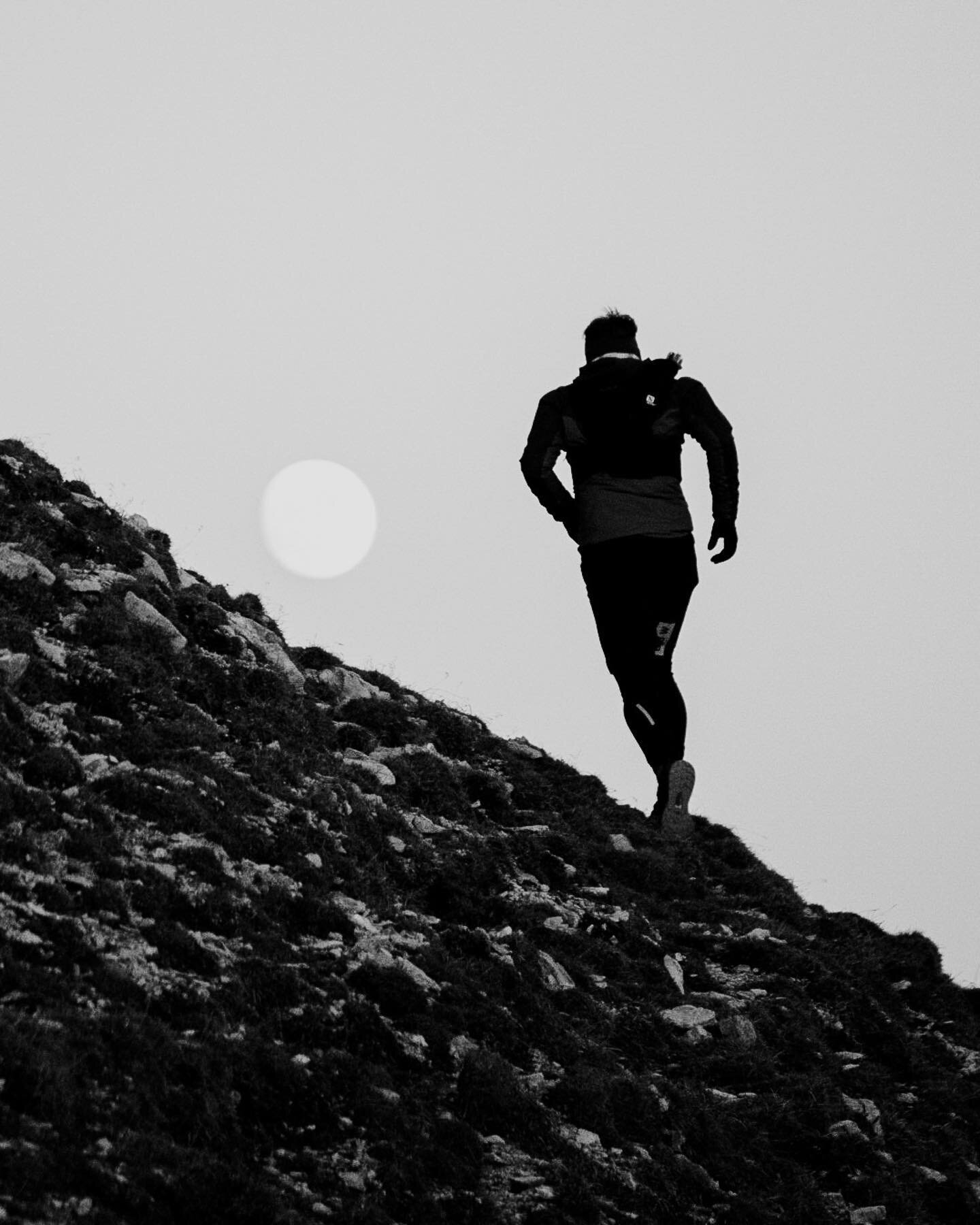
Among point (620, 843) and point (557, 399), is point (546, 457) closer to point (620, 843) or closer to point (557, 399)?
point (557, 399)

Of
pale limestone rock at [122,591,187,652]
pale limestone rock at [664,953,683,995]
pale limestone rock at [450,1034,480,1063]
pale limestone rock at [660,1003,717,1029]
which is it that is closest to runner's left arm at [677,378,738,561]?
pale limestone rock at [664,953,683,995]

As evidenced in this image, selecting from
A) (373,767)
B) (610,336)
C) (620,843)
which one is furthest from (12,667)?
(620,843)

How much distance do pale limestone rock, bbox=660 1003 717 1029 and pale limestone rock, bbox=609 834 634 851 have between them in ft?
10.4

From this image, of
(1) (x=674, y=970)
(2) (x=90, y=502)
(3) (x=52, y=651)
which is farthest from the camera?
(2) (x=90, y=502)

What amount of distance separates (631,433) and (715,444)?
71 centimetres

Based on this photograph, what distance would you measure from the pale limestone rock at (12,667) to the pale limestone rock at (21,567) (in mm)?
1598

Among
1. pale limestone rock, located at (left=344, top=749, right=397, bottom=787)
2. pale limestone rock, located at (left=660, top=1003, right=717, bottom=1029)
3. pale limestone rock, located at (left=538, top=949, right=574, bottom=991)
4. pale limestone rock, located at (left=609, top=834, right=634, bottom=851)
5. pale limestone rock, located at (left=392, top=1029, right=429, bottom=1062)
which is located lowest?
pale limestone rock, located at (left=392, top=1029, right=429, bottom=1062)

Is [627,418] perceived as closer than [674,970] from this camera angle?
No

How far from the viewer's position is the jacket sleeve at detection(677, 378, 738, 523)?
11445 millimetres

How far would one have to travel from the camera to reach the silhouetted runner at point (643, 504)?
1141 cm

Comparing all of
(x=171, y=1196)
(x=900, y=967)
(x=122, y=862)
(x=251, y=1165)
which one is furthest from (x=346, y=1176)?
(x=900, y=967)

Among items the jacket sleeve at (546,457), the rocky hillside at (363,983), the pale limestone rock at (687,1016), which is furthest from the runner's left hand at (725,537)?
the pale limestone rock at (687,1016)

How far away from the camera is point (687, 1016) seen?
952 centimetres

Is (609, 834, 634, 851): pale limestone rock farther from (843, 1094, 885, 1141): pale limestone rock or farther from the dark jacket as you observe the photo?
(843, 1094, 885, 1141): pale limestone rock
